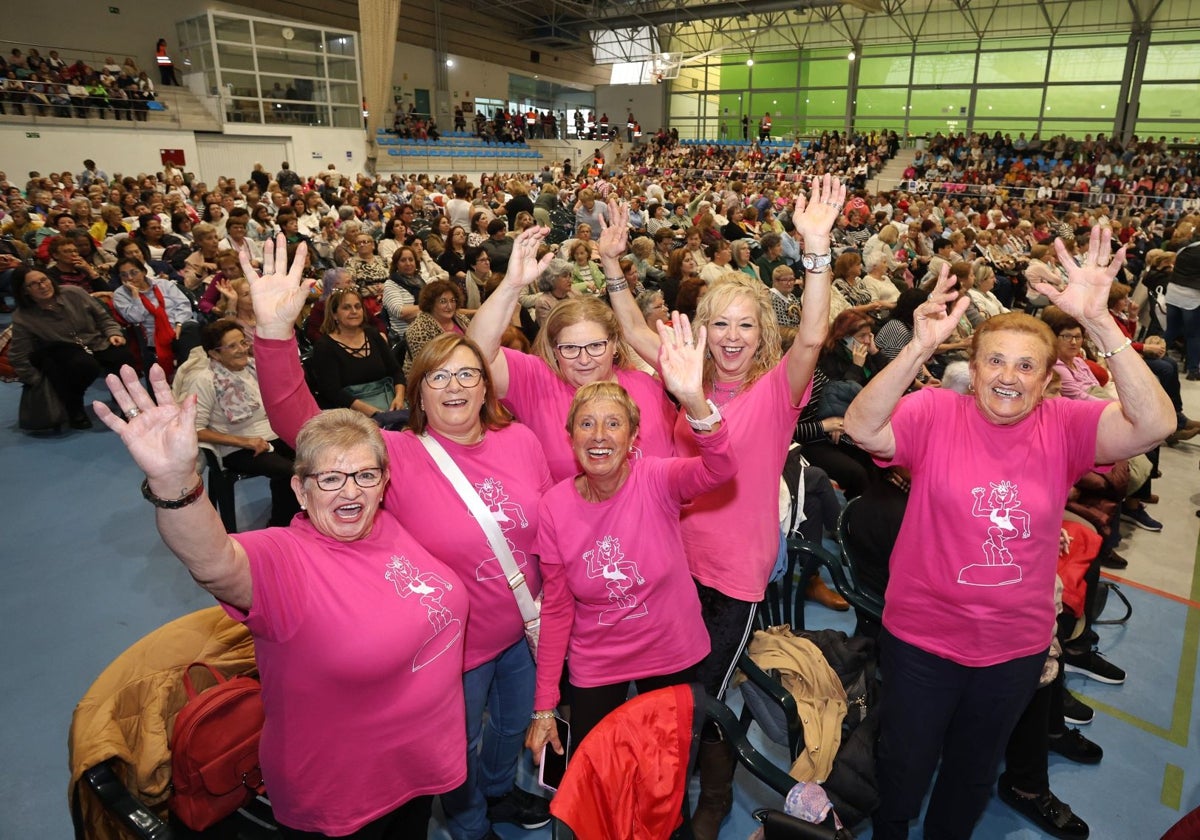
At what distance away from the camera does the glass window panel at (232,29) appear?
57.3ft

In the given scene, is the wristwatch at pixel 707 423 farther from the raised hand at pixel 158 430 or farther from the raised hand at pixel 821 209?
the raised hand at pixel 158 430

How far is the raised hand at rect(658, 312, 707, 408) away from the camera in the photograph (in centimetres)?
163

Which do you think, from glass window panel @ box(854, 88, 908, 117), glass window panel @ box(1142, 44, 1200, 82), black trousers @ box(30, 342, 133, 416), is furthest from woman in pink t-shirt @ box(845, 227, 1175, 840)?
glass window panel @ box(854, 88, 908, 117)

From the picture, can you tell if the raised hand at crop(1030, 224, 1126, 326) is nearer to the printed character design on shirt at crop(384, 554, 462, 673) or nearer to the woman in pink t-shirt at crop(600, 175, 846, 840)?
the woman in pink t-shirt at crop(600, 175, 846, 840)

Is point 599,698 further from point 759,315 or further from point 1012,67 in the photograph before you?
point 1012,67

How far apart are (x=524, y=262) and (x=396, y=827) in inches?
63.6

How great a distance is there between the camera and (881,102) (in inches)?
1050

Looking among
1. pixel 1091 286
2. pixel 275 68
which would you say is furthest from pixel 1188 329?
pixel 275 68

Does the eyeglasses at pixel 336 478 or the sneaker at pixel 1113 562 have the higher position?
the eyeglasses at pixel 336 478

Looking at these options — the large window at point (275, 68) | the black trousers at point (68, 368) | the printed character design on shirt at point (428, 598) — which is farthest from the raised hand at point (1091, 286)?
the large window at point (275, 68)

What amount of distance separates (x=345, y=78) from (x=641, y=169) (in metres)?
9.78

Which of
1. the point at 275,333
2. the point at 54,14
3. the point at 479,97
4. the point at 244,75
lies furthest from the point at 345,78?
the point at 275,333

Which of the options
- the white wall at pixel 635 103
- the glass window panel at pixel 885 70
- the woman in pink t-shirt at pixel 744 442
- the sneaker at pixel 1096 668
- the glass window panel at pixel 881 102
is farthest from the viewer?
the white wall at pixel 635 103

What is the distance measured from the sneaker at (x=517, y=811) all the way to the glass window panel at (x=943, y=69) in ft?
96.3
